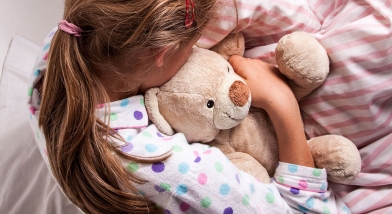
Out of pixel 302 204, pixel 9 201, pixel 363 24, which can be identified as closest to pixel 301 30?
pixel 363 24

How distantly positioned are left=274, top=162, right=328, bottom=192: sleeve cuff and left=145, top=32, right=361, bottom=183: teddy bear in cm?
3

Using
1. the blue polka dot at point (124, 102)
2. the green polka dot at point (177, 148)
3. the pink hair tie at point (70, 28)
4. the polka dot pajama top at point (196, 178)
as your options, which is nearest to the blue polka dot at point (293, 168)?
the polka dot pajama top at point (196, 178)

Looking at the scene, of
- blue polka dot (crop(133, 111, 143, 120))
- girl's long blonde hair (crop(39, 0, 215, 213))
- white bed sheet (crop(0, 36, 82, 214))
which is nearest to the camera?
girl's long blonde hair (crop(39, 0, 215, 213))

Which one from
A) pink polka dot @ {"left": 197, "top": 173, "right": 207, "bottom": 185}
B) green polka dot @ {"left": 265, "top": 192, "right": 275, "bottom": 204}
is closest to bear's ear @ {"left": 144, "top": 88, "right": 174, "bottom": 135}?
pink polka dot @ {"left": 197, "top": 173, "right": 207, "bottom": 185}

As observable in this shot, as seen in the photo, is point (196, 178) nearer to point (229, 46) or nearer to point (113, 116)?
point (113, 116)

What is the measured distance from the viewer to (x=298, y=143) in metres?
Result: 0.70

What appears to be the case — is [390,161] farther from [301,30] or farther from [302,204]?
[301,30]

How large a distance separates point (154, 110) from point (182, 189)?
143 millimetres

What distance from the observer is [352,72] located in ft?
2.27

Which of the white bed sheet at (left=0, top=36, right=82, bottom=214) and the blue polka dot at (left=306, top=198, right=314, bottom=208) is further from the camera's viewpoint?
the white bed sheet at (left=0, top=36, right=82, bottom=214)

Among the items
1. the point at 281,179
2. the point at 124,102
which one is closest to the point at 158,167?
the point at 124,102

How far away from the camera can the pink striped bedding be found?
0.68 m

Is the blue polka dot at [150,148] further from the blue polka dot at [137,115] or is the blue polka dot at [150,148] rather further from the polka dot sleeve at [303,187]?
the polka dot sleeve at [303,187]

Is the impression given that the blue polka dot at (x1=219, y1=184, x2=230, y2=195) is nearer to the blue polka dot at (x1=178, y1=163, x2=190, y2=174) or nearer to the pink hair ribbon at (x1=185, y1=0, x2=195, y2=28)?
the blue polka dot at (x1=178, y1=163, x2=190, y2=174)
